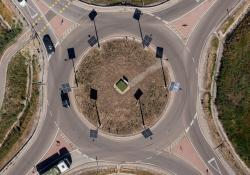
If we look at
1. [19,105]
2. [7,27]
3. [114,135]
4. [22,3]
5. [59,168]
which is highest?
[22,3]

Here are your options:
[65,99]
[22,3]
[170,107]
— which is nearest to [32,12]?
[22,3]

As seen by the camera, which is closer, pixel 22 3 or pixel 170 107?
pixel 170 107

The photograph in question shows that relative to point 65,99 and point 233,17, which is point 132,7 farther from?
point 65,99

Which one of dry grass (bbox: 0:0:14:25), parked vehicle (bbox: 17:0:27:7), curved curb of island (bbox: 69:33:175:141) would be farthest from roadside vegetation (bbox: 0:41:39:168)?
parked vehicle (bbox: 17:0:27:7)

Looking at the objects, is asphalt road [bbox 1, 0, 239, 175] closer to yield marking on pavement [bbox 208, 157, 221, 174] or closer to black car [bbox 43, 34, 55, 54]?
yield marking on pavement [bbox 208, 157, 221, 174]

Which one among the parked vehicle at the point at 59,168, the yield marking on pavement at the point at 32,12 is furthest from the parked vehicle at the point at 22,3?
the parked vehicle at the point at 59,168
